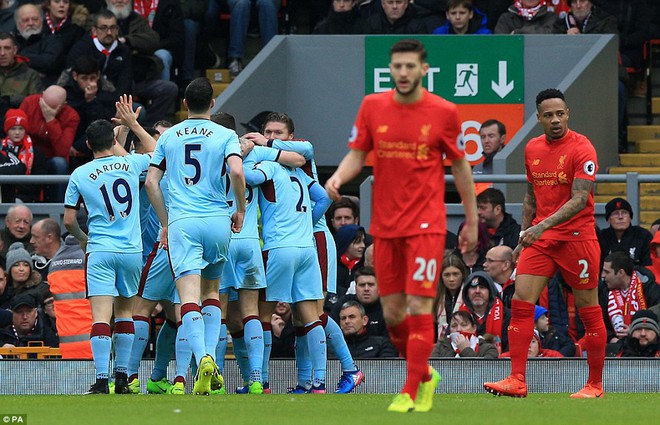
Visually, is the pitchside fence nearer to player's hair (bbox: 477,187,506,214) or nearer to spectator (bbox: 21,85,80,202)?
player's hair (bbox: 477,187,506,214)

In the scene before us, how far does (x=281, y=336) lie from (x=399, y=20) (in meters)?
6.23

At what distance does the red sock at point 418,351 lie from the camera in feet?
32.0

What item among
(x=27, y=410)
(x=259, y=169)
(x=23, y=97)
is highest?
(x=23, y=97)

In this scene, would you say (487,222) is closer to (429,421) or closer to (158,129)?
(158,129)

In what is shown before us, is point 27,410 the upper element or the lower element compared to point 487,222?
lower

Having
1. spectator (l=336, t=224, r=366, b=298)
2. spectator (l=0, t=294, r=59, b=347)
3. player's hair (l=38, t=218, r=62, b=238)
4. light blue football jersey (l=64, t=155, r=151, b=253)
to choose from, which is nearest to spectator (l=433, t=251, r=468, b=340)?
spectator (l=336, t=224, r=366, b=298)

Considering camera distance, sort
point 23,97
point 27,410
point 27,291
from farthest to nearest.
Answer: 1. point 23,97
2. point 27,291
3. point 27,410

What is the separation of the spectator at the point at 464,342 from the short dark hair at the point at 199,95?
3.60 metres

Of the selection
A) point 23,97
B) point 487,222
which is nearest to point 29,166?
point 23,97

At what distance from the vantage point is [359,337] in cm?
1539

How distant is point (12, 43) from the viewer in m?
20.2

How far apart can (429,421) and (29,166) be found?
10.8 m

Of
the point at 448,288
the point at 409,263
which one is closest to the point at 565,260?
the point at 409,263

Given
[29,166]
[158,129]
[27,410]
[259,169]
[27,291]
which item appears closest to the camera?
[27,410]
